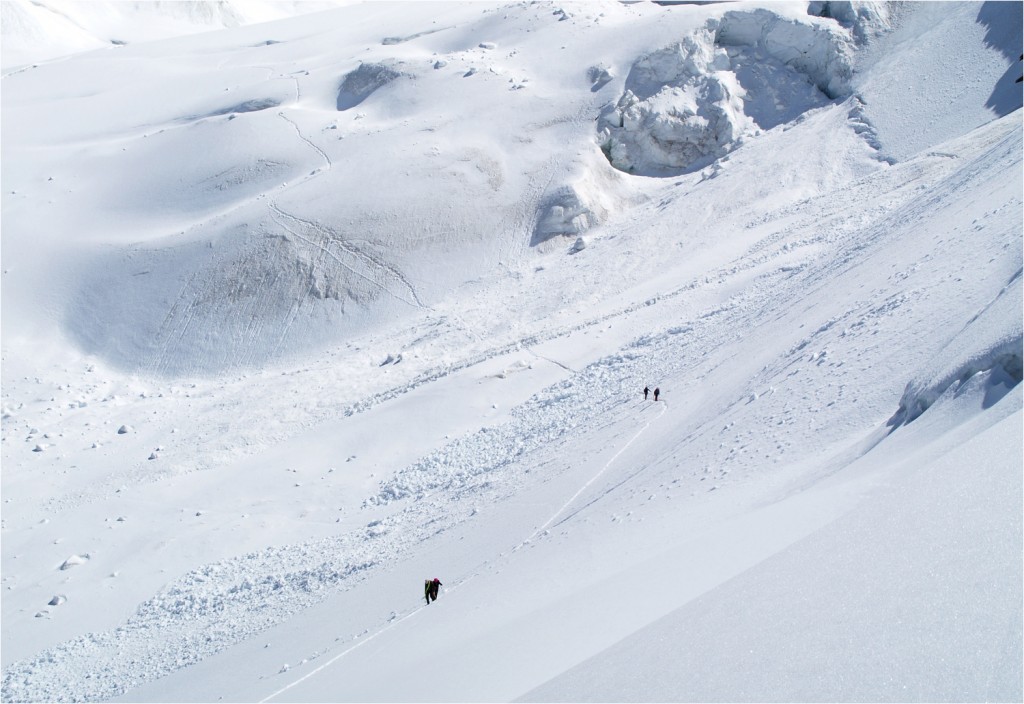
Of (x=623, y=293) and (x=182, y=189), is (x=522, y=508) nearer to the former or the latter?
(x=623, y=293)

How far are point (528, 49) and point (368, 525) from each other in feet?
82.8

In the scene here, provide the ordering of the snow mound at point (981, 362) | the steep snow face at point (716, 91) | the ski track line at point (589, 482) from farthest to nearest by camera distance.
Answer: the steep snow face at point (716, 91) → the ski track line at point (589, 482) → the snow mound at point (981, 362)

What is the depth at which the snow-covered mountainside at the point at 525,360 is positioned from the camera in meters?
6.28

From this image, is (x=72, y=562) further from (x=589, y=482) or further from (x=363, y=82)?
(x=363, y=82)

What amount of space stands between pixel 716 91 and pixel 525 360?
15889mm

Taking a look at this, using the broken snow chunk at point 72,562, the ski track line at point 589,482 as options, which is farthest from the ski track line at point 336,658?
the broken snow chunk at point 72,562

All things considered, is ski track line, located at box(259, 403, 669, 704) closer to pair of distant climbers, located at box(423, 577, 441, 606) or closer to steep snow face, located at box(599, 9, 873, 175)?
pair of distant climbers, located at box(423, 577, 441, 606)

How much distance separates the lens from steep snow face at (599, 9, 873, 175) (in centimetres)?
3247

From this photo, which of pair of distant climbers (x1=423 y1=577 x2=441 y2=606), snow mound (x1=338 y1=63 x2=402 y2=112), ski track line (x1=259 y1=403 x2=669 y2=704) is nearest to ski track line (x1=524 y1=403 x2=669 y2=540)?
ski track line (x1=259 y1=403 x2=669 y2=704)

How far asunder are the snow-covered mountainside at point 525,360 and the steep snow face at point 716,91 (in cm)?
13

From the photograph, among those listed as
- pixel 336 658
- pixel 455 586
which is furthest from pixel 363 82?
pixel 336 658

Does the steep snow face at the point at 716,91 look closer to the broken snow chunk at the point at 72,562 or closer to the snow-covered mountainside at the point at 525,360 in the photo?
the snow-covered mountainside at the point at 525,360

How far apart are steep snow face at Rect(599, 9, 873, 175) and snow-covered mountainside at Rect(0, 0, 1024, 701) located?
128 millimetres

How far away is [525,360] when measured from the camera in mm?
23172
